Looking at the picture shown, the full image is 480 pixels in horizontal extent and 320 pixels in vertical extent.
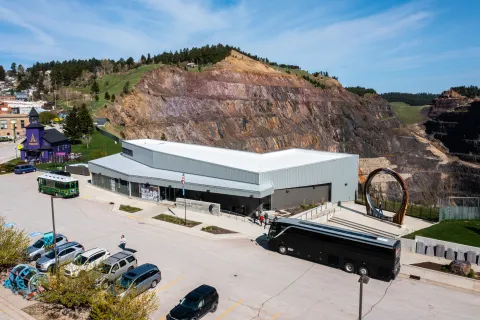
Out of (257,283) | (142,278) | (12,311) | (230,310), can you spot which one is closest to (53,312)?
(12,311)

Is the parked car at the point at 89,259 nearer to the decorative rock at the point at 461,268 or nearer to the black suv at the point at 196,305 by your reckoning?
the black suv at the point at 196,305

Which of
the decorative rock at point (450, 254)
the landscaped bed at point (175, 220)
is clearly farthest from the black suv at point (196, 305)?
the decorative rock at point (450, 254)

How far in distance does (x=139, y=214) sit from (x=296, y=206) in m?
16.0

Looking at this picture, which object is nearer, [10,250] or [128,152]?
[10,250]

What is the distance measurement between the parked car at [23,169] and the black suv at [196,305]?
47.0 meters

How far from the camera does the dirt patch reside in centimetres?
1833

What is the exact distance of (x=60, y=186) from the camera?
41875 mm

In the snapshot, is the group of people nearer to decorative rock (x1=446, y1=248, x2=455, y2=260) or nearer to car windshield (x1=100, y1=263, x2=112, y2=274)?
decorative rock (x1=446, y1=248, x2=455, y2=260)

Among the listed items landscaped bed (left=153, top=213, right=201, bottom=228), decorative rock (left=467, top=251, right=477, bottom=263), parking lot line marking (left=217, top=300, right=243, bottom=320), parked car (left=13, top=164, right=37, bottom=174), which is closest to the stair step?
decorative rock (left=467, top=251, right=477, bottom=263)

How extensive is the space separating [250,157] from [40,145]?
37415 millimetres

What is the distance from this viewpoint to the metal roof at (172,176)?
119ft

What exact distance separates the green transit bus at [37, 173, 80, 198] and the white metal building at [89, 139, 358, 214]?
4.61 m

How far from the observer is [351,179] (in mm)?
42375

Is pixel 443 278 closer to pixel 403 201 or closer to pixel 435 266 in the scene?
pixel 435 266
